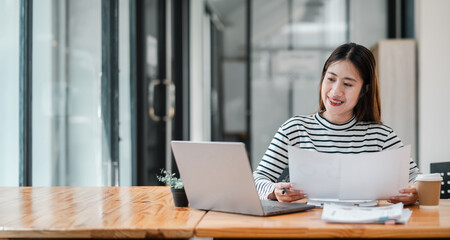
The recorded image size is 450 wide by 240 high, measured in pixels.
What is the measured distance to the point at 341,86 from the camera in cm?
206

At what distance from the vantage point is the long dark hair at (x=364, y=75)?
2.07m

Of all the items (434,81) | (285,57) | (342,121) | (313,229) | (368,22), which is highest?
(368,22)

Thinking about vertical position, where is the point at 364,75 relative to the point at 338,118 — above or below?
above

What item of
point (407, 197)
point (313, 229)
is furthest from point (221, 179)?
point (407, 197)

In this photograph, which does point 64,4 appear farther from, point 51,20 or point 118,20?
point 118,20

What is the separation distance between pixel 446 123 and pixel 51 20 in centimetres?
313

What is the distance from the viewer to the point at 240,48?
583 centimetres

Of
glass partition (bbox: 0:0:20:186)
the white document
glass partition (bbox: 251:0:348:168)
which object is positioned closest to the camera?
the white document

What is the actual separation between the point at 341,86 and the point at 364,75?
11 centimetres

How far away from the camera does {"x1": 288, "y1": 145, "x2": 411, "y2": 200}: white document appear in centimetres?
158

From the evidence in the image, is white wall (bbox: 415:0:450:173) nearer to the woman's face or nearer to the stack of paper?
the woman's face

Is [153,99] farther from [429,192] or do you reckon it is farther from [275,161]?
[429,192]

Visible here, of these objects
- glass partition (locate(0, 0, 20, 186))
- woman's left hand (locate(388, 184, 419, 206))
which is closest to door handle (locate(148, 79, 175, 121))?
glass partition (locate(0, 0, 20, 186))

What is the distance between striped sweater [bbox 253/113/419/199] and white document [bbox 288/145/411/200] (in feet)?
1.55
